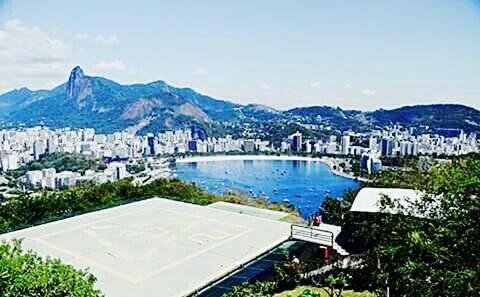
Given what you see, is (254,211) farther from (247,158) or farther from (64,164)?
(247,158)

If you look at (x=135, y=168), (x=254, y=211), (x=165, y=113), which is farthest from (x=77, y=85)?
(x=254, y=211)

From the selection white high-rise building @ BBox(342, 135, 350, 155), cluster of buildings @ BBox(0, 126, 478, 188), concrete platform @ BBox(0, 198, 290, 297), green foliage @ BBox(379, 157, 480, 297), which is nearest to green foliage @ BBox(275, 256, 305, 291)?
concrete platform @ BBox(0, 198, 290, 297)

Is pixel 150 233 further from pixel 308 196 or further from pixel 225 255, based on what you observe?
pixel 308 196

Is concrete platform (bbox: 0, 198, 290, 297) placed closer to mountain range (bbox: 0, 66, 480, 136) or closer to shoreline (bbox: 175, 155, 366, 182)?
shoreline (bbox: 175, 155, 366, 182)

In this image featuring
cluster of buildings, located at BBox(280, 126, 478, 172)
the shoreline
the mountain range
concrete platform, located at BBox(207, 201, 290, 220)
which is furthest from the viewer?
the mountain range

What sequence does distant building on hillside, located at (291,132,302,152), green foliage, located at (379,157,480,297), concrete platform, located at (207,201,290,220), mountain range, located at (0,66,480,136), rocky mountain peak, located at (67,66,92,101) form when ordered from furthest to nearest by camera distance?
rocky mountain peak, located at (67,66,92,101) < mountain range, located at (0,66,480,136) < distant building on hillside, located at (291,132,302,152) < concrete platform, located at (207,201,290,220) < green foliage, located at (379,157,480,297)

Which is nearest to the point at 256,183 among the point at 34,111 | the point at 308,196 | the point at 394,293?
the point at 308,196
